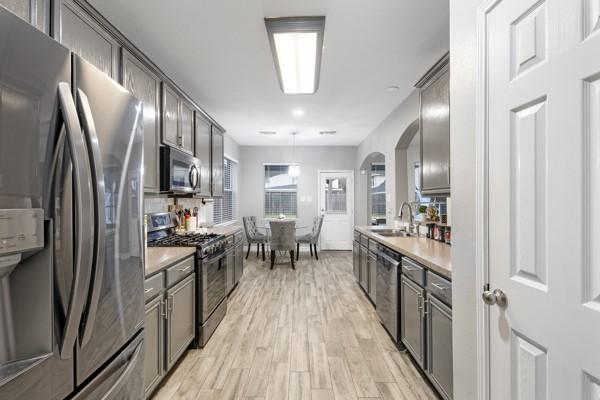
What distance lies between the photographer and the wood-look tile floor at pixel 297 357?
6.43 ft

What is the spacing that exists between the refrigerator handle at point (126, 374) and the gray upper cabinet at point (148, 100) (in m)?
1.51

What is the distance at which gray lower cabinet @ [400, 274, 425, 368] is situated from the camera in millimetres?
1982

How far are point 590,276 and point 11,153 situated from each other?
1.48m

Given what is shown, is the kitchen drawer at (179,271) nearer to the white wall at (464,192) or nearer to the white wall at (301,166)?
the white wall at (464,192)

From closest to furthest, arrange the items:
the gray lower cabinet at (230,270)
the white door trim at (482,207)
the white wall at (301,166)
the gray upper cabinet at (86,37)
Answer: the white door trim at (482,207), the gray upper cabinet at (86,37), the gray lower cabinet at (230,270), the white wall at (301,166)

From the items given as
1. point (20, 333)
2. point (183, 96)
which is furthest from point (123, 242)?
point (183, 96)

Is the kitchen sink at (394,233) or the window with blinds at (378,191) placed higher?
the window with blinds at (378,191)

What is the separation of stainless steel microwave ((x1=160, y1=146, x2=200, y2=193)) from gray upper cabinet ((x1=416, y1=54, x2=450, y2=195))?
227 centimetres

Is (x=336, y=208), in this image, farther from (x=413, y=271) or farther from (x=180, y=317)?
(x=180, y=317)

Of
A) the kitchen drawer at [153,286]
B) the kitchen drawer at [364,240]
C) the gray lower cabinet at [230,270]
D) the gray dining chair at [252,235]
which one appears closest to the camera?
the kitchen drawer at [153,286]

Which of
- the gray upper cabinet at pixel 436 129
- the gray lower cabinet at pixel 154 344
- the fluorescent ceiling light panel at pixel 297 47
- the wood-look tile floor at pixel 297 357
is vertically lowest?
the wood-look tile floor at pixel 297 357

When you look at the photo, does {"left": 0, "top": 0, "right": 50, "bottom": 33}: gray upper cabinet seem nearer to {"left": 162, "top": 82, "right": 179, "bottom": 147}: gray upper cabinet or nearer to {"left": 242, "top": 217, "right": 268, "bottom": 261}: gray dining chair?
{"left": 162, "top": 82, "right": 179, "bottom": 147}: gray upper cabinet

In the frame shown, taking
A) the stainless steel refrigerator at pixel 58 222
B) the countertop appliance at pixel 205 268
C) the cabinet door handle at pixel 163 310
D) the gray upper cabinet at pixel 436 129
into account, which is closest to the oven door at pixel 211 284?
the countertop appliance at pixel 205 268

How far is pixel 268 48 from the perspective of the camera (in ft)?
8.04
